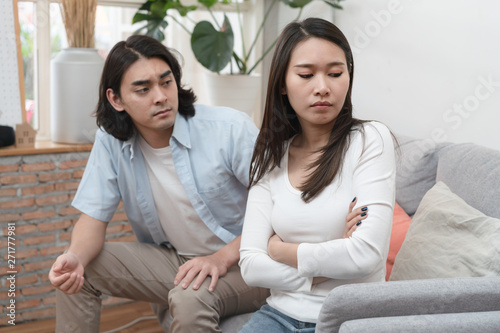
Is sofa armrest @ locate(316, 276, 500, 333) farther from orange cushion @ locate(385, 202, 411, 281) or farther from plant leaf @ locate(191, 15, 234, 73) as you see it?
plant leaf @ locate(191, 15, 234, 73)

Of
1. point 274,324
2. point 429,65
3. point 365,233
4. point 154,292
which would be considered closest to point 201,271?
point 154,292

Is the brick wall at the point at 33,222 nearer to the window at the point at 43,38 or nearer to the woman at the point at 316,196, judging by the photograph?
the window at the point at 43,38

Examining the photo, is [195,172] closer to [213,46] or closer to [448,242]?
[448,242]

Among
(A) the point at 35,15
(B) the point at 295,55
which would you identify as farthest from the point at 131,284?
(A) the point at 35,15

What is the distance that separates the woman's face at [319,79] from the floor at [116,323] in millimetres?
1510

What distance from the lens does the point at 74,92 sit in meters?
2.62

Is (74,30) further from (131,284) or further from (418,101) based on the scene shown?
(418,101)

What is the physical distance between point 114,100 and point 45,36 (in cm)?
124

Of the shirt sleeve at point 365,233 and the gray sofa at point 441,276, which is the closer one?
the gray sofa at point 441,276

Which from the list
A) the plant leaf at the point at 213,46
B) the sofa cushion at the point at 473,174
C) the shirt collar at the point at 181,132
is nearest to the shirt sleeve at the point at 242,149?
the shirt collar at the point at 181,132

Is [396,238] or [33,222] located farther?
[33,222]

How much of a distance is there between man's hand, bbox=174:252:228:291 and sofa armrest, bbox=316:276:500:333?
52 centimetres

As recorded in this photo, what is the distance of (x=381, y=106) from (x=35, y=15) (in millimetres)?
1690

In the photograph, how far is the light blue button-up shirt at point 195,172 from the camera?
5.92 ft
